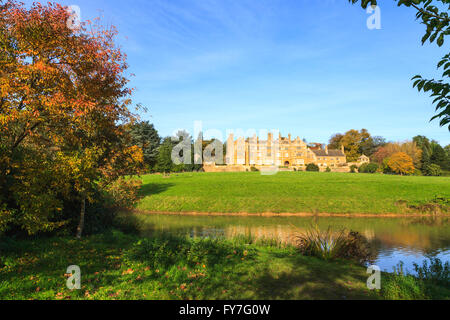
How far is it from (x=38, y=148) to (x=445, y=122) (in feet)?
40.4

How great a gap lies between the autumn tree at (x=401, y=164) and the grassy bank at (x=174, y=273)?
79.6 meters

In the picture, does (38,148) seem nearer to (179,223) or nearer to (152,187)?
(179,223)

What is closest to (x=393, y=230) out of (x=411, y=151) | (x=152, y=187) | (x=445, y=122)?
(x=445, y=122)

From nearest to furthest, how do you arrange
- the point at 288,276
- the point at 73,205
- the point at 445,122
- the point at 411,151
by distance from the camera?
the point at 445,122
the point at 288,276
the point at 73,205
the point at 411,151

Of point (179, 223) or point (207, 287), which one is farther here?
point (179, 223)

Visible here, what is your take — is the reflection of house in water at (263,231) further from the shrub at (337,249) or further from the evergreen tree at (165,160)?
the evergreen tree at (165,160)

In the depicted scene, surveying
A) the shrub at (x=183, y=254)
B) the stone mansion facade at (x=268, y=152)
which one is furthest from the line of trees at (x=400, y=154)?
the shrub at (x=183, y=254)

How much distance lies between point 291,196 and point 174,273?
3040 cm

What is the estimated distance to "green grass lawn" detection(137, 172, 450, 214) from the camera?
3325 centimetres

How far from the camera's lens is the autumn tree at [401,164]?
77500 mm

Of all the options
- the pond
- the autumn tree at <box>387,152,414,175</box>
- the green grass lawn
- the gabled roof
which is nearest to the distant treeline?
the autumn tree at <box>387,152,414,175</box>

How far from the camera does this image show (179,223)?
87.4 ft

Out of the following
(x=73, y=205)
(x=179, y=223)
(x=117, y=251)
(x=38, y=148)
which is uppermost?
(x=38, y=148)
